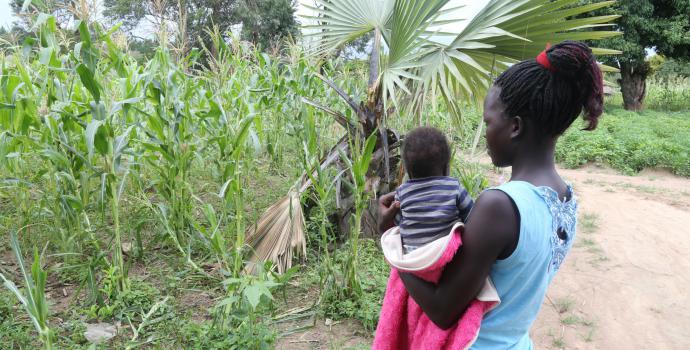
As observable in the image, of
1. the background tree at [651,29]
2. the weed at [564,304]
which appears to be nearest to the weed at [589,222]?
the weed at [564,304]

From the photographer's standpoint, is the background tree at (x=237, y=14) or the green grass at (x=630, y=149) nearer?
the green grass at (x=630, y=149)

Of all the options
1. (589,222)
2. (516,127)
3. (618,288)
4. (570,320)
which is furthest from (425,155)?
(589,222)

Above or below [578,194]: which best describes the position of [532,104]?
above

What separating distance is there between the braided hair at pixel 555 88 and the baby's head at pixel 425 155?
20.4 inches

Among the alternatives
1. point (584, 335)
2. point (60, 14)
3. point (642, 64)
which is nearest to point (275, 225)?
point (60, 14)

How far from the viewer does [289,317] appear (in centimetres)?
299

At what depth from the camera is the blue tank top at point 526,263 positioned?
1.03 m

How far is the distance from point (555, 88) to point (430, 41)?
2378 millimetres

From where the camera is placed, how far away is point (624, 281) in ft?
13.7

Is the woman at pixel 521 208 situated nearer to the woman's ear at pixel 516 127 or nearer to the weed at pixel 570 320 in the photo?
the woman's ear at pixel 516 127

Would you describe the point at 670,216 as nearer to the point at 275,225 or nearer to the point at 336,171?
A: the point at 336,171

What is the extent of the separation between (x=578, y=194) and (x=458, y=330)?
646 centimetres

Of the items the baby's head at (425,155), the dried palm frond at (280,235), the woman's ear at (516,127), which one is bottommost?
the dried palm frond at (280,235)

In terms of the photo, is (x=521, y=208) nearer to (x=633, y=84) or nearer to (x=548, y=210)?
(x=548, y=210)
